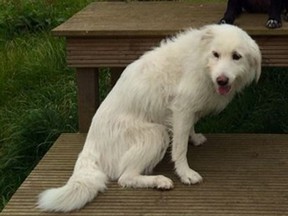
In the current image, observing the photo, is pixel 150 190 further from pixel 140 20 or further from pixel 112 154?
pixel 140 20

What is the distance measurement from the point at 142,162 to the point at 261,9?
5.85ft

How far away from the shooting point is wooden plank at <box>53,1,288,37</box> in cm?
371

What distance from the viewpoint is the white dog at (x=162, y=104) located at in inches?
115

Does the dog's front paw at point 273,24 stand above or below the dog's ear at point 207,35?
below

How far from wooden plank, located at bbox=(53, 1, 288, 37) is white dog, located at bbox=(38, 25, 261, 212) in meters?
0.45

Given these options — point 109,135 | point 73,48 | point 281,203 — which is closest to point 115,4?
point 73,48

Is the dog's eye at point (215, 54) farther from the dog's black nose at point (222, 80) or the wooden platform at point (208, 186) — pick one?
the wooden platform at point (208, 186)

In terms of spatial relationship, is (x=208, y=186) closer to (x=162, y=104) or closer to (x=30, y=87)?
(x=162, y=104)

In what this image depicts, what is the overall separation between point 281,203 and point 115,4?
2.62 m

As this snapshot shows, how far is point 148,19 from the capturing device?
4.12 meters

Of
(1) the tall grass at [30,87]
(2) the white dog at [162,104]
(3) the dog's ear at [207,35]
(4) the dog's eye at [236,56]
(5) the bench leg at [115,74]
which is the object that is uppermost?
(3) the dog's ear at [207,35]

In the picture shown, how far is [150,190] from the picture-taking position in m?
3.03

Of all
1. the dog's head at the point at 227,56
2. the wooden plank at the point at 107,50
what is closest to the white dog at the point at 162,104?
the dog's head at the point at 227,56

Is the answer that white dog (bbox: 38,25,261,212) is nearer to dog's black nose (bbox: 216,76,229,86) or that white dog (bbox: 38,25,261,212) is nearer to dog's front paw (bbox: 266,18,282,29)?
dog's black nose (bbox: 216,76,229,86)
